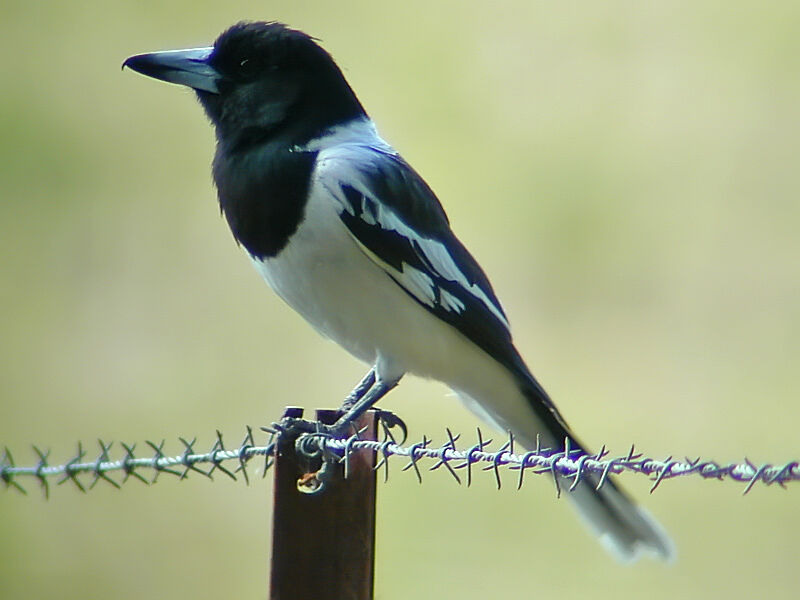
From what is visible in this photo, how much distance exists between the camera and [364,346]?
252cm

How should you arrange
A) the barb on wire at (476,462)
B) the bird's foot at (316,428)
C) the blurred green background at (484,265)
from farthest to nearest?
the blurred green background at (484,265)
the bird's foot at (316,428)
the barb on wire at (476,462)

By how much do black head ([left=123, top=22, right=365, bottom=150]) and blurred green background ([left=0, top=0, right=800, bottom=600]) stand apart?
332cm

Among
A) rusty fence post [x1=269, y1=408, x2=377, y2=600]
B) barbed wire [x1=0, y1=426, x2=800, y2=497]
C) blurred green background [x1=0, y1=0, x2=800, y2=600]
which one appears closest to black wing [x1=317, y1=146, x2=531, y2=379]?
barbed wire [x1=0, y1=426, x2=800, y2=497]

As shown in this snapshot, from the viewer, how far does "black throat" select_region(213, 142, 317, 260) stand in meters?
2.37

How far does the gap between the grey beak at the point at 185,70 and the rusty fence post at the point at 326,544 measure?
1267 mm

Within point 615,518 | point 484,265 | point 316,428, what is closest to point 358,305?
point 316,428

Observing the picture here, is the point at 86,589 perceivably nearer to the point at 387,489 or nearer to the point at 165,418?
the point at 165,418

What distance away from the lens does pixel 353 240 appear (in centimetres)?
239

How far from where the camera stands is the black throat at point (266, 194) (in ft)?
7.77

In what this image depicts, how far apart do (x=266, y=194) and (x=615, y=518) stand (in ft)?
3.49

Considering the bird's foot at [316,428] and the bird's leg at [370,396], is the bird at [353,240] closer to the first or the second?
the bird's leg at [370,396]

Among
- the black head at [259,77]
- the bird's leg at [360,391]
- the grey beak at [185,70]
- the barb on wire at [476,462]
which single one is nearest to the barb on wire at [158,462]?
the barb on wire at [476,462]

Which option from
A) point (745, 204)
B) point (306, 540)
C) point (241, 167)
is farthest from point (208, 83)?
point (745, 204)

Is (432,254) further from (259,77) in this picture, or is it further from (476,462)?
(476,462)
